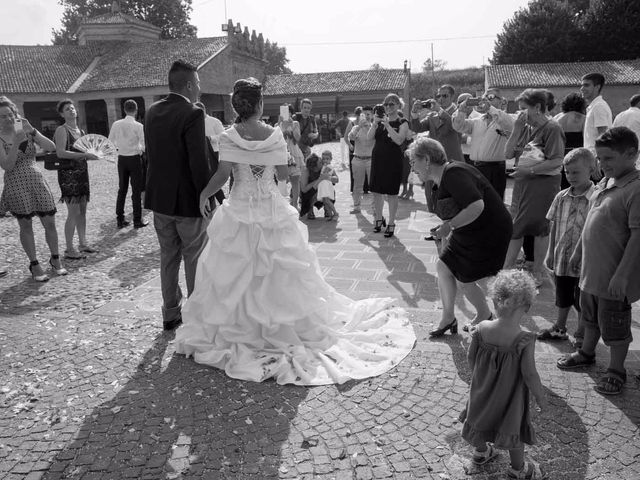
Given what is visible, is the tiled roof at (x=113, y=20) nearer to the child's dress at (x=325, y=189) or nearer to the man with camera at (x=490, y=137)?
the child's dress at (x=325, y=189)

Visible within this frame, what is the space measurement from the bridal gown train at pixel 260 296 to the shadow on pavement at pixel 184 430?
1.06 ft

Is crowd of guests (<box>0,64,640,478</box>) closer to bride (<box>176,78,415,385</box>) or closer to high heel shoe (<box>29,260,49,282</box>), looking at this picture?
high heel shoe (<box>29,260,49,282</box>)

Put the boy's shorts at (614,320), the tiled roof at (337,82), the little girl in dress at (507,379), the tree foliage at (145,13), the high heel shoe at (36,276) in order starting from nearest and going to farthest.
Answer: the little girl in dress at (507,379) → the boy's shorts at (614,320) → the high heel shoe at (36,276) → the tiled roof at (337,82) → the tree foliage at (145,13)

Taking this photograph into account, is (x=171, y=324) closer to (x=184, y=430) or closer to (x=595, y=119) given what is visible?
(x=184, y=430)

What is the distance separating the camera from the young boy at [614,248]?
3014 millimetres

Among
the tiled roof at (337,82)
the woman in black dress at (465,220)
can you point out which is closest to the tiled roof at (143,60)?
the tiled roof at (337,82)

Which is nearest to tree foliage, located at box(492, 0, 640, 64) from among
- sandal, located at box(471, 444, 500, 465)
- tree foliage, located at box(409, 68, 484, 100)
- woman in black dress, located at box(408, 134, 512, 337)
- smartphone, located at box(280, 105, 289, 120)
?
tree foliage, located at box(409, 68, 484, 100)

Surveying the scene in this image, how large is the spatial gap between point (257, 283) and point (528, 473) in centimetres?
225

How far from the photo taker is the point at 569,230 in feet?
12.5

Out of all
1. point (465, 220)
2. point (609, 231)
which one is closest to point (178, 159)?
point (465, 220)

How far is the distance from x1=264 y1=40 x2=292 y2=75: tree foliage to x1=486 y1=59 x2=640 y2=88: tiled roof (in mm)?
43572

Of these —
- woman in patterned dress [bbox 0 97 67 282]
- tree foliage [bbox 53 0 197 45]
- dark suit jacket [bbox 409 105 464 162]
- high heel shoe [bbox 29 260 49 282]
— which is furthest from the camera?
tree foliage [bbox 53 0 197 45]

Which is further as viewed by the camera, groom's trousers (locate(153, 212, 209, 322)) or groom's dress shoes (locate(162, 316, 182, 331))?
groom's dress shoes (locate(162, 316, 182, 331))

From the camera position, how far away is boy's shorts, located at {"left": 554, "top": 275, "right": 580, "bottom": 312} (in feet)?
12.8
